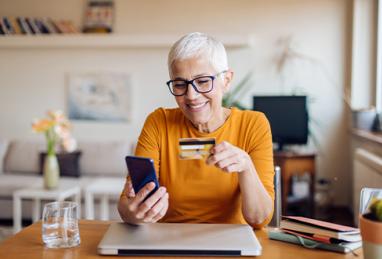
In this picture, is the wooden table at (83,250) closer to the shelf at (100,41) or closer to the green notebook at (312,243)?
the green notebook at (312,243)

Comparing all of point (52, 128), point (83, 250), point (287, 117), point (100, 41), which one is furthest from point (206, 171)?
point (100, 41)

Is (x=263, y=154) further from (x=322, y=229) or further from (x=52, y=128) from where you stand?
(x=52, y=128)

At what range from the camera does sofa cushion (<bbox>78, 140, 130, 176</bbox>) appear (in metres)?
4.54

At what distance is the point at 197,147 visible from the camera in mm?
1177

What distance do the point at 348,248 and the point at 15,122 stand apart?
472 cm

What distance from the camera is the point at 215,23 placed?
4777 millimetres

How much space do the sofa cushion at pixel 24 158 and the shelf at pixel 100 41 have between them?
109 cm

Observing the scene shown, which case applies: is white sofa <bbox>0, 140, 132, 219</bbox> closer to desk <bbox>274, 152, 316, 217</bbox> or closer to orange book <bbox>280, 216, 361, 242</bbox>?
desk <bbox>274, 152, 316, 217</bbox>

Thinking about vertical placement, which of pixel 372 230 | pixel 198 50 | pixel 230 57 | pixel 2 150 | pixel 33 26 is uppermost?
pixel 33 26

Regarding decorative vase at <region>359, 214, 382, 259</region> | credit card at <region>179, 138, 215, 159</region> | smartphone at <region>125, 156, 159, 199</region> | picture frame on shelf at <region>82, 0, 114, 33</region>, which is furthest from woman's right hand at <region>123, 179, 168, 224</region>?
picture frame on shelf at <region>82, 0, 114, 33</region>

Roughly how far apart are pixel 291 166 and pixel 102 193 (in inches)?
65.9

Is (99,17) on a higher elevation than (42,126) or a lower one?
higher

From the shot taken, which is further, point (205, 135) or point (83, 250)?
point (205, 135)

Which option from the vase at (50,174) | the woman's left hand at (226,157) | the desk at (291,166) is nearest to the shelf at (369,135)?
the desk at (291,166)
